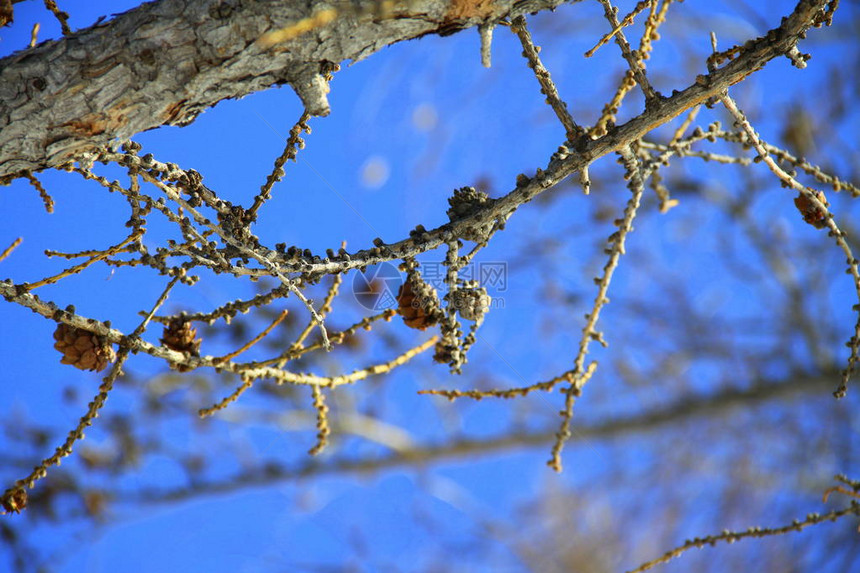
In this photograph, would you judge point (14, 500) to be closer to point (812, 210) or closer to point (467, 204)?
point (467, 204)

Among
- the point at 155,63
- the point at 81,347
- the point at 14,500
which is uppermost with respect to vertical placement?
the point at 155,63

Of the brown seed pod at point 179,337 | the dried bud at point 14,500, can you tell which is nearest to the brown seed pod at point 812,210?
the brown seed pod at point 179,337

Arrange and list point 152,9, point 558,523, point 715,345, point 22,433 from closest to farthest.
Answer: point 152,9
point 22,433
point 715,345
point 558,523

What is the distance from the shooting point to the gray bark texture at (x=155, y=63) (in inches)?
29.0

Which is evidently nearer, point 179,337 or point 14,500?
point 14,500

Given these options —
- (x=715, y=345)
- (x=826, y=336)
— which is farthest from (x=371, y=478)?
(x=826, y=336)

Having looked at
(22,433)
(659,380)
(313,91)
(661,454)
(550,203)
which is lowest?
(313,91)

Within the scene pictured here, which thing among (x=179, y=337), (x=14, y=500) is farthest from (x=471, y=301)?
(x=14, y=500)

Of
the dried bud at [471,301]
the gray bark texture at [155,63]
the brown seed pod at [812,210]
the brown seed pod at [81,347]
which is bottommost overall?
the brown seed pod at [81,347]

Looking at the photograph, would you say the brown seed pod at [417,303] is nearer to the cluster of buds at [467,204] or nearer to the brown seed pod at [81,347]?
the cluster of buds at [467,204]

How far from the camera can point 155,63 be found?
0.75m

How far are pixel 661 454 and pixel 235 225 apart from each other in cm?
231

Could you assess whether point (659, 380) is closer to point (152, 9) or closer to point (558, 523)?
point (558, 523)

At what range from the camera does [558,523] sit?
2844 mm
